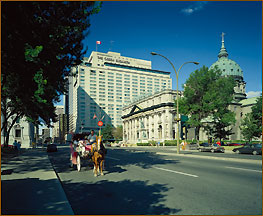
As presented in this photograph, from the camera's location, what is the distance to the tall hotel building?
15100cm

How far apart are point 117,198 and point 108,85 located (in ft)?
508

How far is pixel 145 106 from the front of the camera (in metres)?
103

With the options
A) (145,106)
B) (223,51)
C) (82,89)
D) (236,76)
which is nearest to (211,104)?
(145,106)

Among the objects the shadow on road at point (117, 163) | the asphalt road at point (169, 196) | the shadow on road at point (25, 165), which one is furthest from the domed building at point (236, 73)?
the asphalt road at point (169, 196)

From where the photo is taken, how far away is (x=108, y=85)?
15900 centimetres

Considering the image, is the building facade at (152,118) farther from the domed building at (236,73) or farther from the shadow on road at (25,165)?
the shadow on road at (25,165)

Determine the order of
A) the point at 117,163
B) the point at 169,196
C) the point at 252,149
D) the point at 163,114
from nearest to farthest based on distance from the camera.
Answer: the point at 169,196
the point at 117,163
the point at 252,149
the point at 163,114

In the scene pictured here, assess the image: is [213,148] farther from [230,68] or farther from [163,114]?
[230,68]

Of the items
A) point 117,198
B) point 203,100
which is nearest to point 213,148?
point 203,100

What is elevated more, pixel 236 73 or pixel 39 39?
pixel 236 73

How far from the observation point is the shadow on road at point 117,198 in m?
5.35

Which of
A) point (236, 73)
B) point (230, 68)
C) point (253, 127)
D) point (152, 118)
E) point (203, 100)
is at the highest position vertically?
point (230, 68)

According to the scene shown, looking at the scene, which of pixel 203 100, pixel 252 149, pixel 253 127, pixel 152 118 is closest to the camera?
pixel 252 149

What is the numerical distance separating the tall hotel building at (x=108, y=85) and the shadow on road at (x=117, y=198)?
136 meters
